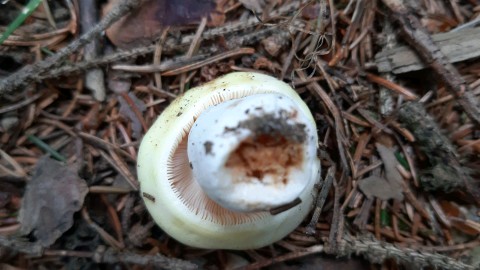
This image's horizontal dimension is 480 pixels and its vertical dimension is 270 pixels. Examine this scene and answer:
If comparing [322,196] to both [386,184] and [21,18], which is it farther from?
[21,18]

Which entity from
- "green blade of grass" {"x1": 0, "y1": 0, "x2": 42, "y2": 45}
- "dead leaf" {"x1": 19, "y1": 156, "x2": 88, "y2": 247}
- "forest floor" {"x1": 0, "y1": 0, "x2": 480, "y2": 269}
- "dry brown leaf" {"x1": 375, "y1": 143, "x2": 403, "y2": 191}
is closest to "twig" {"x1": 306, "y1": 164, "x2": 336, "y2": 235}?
"forest floor" {"x1": 0, "y1": 0, "x2": 480, "y2": 269}

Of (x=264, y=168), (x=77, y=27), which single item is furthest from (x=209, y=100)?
(x=77, y=27)

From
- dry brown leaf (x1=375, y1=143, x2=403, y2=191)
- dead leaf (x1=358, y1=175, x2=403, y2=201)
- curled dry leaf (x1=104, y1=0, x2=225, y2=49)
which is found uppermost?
curled dry leaf (x1=104, y1=0, x2=225, y2=49)

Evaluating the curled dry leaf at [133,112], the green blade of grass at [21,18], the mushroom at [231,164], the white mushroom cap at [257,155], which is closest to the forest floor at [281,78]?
the curled dry leaf at [133,112]

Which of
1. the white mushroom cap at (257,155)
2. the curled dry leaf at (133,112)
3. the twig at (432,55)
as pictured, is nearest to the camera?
the white mushroom cap at (257,155)

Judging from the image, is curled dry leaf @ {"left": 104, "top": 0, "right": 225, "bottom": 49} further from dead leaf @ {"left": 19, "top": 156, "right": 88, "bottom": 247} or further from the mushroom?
dead leaf @ {"left": 19, "top": 156, "right": 88, "bottom": 247}

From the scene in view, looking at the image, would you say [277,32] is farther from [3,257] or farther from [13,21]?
[3,257]

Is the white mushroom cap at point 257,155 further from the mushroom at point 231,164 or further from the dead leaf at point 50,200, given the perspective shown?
A: the dead leaf at point 50,200
